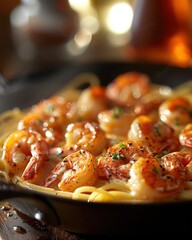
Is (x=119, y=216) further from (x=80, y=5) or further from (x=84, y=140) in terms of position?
(x=80, y=5)

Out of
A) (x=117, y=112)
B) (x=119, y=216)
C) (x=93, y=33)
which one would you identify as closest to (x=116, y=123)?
(x=117, y=112)

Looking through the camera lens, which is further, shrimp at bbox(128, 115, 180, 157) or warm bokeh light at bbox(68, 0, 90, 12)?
warm bokeh light at bbox(68, 0, 90, 12)

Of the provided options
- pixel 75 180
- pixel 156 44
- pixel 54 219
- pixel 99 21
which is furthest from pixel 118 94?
pixel 99 21

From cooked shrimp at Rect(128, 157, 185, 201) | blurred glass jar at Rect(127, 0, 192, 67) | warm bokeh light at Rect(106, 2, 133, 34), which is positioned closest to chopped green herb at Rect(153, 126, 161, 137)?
cooked shrimp at Rect(128, 157, 185, 201)

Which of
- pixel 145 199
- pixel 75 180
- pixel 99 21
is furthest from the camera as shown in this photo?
pixel 99 21

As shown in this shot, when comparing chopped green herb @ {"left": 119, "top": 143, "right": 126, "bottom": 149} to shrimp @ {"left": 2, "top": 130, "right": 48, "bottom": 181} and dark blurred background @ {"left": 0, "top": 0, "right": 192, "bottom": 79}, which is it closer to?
shrimp @ {"left": 2, "top": 130, "right": 48, "bottom": 181}

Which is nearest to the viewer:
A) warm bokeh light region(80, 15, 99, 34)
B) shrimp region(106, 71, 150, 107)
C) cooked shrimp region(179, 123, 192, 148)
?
cooked shrimp region(179, 123, 192, 148)

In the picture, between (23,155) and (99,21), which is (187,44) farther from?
(23,155)
